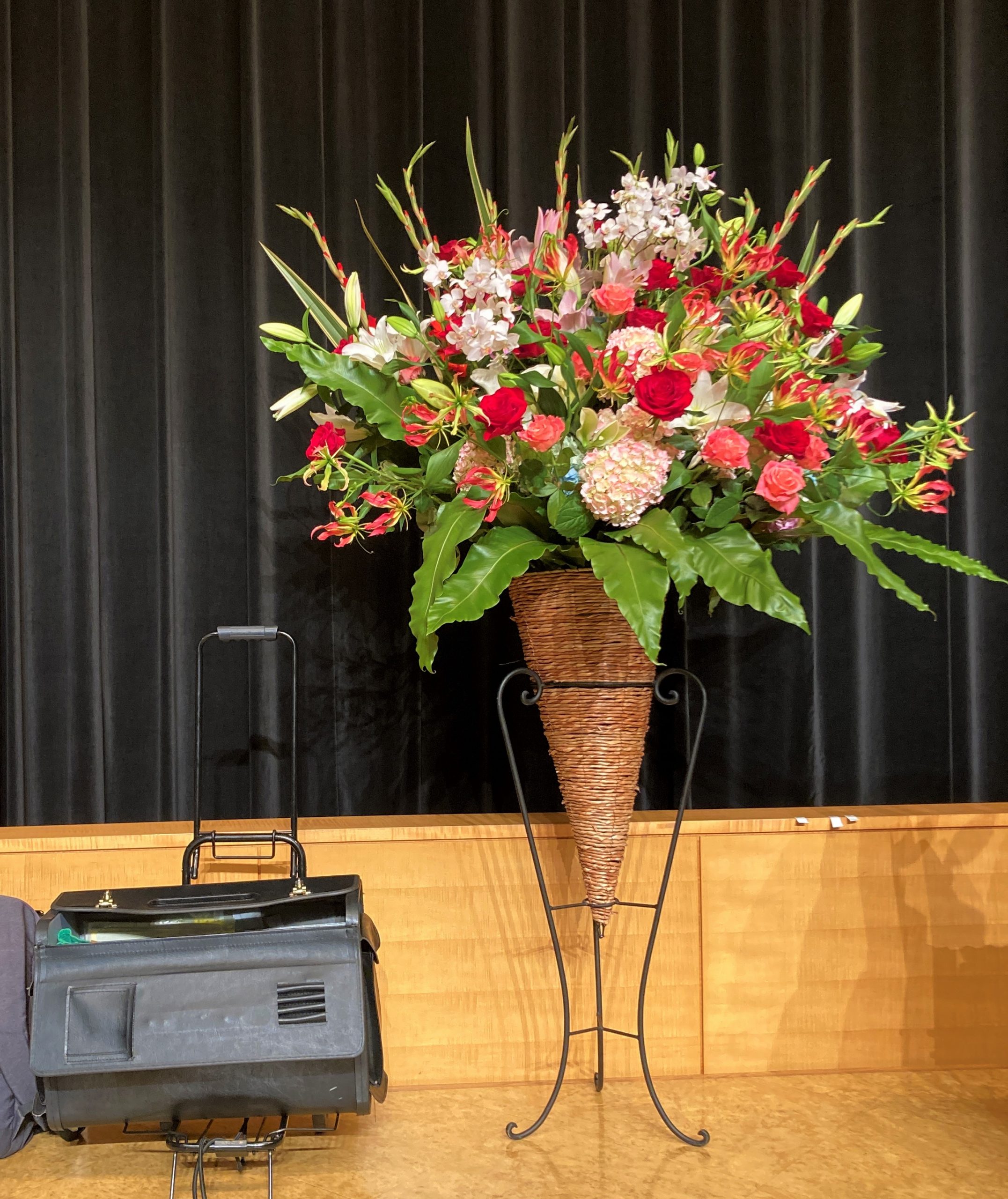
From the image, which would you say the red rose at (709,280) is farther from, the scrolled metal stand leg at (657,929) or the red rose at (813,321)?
the scrolled metal stand leg at (657,929)

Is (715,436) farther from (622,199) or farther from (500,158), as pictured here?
(500,158)

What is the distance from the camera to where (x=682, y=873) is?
1572 millimetres

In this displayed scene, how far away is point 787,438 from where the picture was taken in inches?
45.3

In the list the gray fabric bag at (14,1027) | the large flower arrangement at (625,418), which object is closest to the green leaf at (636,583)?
the large flower arrangement at (625,418)

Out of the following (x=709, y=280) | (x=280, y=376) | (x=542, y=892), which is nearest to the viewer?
(x=709, y=280)

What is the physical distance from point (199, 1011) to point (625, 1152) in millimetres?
592

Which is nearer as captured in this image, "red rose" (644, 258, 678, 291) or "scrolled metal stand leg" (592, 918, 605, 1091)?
"red rose" (644, 258, 678, 291)

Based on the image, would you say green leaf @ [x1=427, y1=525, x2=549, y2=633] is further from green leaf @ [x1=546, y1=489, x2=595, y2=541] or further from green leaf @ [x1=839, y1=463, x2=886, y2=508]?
green leaf @ [x1=839, y1=463, x2=886, y2=508]

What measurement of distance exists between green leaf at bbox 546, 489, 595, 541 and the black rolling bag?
0.54 metres

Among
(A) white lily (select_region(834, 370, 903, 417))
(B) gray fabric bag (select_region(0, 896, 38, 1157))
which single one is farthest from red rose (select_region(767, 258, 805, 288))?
(B) gray fabric bag (select_region(0, 896, 38, 1157))

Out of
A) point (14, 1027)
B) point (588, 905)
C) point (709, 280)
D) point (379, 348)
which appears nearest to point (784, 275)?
point (709, 280)

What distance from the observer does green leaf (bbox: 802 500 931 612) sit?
3.86 feet

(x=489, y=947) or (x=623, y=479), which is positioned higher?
(x=623, y=479)

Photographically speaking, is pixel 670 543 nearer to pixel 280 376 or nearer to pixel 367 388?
pixel 367 388
